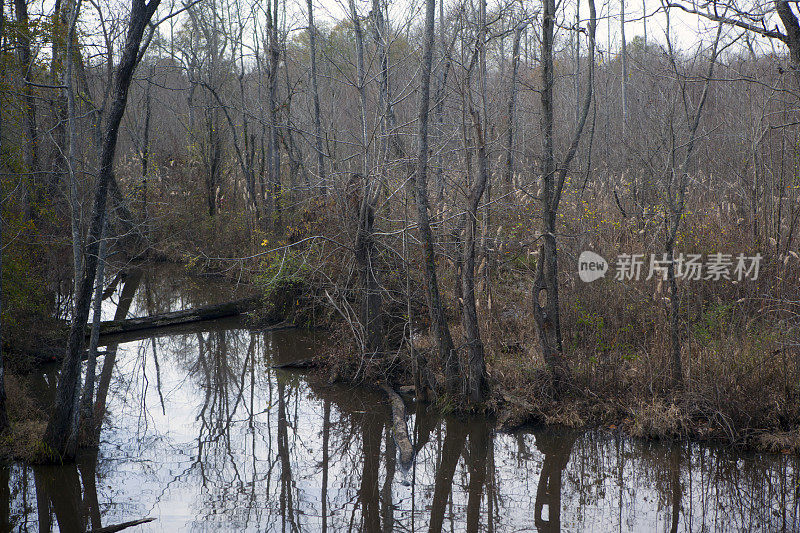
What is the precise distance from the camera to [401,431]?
631 cm

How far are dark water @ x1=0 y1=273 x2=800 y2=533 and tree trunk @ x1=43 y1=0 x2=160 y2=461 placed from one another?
0.47 m

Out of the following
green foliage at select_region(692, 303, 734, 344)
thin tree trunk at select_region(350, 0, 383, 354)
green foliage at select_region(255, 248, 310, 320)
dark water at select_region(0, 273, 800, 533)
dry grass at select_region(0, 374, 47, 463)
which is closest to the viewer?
dark water at select_region(0, 273, 800, 533)

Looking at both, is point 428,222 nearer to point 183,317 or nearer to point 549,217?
point 549,217

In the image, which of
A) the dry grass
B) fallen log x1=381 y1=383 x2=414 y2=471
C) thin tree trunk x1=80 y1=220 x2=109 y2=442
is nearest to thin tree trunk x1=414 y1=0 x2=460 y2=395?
fallen log x1=381 y1=383 x2=414 y2=471

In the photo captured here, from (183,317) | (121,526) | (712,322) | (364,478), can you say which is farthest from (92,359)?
(712,322)

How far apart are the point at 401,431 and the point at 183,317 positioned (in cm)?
616

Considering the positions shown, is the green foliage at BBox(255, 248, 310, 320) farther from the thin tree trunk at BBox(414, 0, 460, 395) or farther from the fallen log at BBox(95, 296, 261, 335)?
the thin tree trunk at BBox(414, 0, 460, 395)

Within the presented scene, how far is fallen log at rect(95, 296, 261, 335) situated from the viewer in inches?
408

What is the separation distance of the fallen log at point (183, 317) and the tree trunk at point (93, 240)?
4.75 metres

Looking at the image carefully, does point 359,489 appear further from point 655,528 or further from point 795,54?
point 795,54

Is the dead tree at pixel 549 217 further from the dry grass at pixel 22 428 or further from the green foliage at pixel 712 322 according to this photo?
the dry grass at pixel 22 428

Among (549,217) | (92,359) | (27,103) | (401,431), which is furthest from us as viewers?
(27,103)

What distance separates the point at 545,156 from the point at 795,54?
92.3 inches

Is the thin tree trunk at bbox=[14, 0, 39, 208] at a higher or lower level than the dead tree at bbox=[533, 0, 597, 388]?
higher
